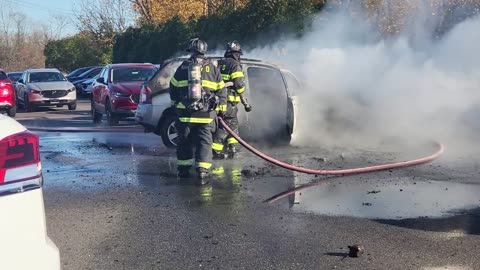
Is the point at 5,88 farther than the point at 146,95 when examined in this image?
Yes

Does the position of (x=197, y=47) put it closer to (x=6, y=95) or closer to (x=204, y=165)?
(x=204, y=165)

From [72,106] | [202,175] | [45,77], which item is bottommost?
[72,106]

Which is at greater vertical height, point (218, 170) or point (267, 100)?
point (267, 100)

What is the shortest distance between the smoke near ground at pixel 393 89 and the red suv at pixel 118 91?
4362 mm

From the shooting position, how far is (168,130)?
36.2 ft

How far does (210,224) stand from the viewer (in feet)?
20.2

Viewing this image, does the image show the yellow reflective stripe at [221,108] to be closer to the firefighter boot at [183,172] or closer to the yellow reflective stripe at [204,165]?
the yellow reflective stripe at [204,165]

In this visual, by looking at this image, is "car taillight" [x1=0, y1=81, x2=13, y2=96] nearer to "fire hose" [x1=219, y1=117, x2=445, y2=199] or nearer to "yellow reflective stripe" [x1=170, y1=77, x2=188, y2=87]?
"fire hose" [x1=219, y1=117, x2=445, y2=199]

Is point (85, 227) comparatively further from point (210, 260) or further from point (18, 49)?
point (18, 49)

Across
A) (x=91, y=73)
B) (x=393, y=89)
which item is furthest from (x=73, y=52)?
(x=393, y=89)

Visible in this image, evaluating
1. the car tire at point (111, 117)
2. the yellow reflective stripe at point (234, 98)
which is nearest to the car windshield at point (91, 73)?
the car tire at point (111, 117)

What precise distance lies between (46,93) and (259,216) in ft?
60.3

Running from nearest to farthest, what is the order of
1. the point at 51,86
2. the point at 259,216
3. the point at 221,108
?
the point at 259,216
the point at 221,108
the point at 51,86

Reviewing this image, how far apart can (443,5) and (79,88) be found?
76.6 feet
